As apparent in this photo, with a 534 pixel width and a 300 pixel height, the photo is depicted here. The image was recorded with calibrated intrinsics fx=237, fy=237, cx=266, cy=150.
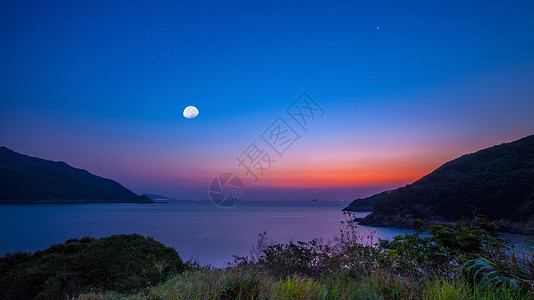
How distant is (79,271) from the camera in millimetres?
7898

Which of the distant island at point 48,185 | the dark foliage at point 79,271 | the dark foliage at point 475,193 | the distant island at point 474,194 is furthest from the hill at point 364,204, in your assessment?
the distant island at point 48,185

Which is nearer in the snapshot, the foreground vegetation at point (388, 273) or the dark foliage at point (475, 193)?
the foreground vegetation at point (388, 273)

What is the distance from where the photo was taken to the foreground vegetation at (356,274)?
2779mm

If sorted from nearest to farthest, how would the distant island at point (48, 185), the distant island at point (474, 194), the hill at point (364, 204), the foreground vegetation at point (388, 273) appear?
the foreground vegetation at point (388, 273), the distant island at point (474, 194), the hill at point (364, 204), the distant island at point (48, 185)

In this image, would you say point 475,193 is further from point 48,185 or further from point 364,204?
point 48,185

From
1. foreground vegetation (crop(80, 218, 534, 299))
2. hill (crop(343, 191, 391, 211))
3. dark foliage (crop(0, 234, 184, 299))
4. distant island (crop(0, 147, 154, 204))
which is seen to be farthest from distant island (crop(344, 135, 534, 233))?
distant island (crop(0, 147, 154, 204))

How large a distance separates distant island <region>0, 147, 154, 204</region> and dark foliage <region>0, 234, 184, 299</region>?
94.6m

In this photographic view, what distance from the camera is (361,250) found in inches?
240

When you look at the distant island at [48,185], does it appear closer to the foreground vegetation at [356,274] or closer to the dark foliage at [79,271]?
the dark foliage at [79,271]

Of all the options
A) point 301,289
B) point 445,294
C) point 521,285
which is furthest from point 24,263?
point 521,285

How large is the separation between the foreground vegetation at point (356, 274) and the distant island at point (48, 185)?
97.7 metres

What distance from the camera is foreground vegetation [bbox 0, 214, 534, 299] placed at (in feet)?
9.12

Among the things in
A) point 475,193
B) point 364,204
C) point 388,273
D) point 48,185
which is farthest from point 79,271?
point 48,185

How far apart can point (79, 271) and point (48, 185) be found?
368 ft
